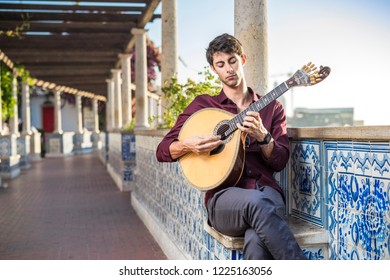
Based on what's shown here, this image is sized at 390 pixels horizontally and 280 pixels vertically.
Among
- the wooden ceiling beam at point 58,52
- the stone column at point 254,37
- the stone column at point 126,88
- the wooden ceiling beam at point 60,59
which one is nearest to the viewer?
the stone column at point 254,37

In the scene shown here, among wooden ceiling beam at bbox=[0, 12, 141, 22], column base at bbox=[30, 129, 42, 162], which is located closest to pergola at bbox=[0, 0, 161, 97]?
wooden ceiling beam at bbox=[0, 12, 141, 22]

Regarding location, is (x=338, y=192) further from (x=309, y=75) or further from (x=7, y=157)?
(x=7, y=157)

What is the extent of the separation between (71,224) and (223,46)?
4.24 m

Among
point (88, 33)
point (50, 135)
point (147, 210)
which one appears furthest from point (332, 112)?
point (50, 135)

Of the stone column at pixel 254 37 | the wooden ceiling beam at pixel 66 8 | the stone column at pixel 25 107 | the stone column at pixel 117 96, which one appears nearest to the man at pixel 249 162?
the stone column at pixel 254 37

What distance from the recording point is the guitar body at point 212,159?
2.47 metres

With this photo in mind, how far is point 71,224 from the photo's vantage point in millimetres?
6309

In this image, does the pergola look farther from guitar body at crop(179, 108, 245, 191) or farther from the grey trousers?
the grey trousers


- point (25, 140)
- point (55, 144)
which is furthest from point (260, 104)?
point (55, 144)

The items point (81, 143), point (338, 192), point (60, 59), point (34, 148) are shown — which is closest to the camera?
point (338, 192)

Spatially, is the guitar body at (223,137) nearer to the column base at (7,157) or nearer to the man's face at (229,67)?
the man's face at (229,67)

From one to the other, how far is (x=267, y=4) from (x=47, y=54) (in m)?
11.0
